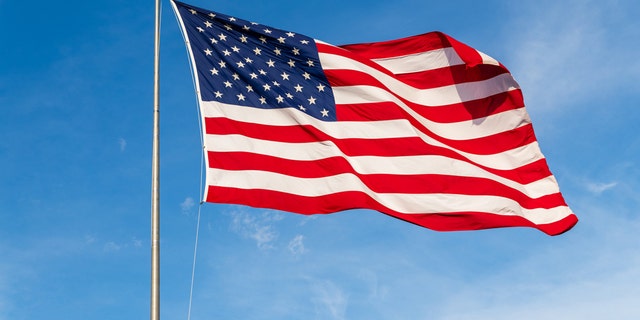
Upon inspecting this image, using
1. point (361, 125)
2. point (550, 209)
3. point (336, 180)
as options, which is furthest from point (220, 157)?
point (550, 209)

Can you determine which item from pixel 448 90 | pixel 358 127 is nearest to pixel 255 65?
pixel 358 127

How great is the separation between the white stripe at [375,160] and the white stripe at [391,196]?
0.51 meters

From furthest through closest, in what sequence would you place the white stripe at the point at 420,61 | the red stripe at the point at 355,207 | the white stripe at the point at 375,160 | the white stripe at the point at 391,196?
the white stripe at the point at 420,61
the white stripe at the point at 375,160
the white stripe at the point at 391,196
the red stripe at the point at 355,207

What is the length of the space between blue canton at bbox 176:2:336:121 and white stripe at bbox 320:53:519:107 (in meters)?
1.45

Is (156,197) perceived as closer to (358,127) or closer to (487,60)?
(358,127)

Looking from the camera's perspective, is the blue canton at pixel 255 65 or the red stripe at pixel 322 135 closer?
the red stripe at pixel 322 135

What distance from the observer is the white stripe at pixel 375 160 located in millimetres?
17812

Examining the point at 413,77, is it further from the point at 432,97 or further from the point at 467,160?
the point at 467,160

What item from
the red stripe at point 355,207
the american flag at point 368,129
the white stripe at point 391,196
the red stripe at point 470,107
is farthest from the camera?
the red stripe at point 470,107

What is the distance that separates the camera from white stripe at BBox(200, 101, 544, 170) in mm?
18125

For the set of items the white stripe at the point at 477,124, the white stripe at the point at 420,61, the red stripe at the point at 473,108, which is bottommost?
the white stripe at the point at 477,124

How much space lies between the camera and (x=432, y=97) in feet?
69.6

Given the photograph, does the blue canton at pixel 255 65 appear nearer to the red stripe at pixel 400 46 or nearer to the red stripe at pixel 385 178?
the red stripe at pixel 385 178

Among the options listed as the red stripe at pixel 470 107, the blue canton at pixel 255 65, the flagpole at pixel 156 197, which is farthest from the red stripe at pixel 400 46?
the flagpole at pixel 156 197
